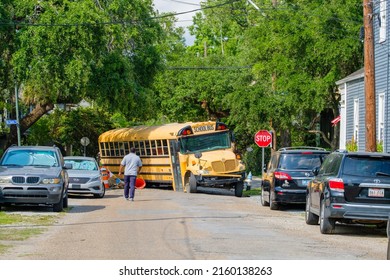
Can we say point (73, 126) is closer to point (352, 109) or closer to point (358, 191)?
point (352, 109)

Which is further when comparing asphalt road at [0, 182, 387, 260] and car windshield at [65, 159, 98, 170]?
car windshield at [65, 159, 98, 170]

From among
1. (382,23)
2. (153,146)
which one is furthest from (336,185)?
(153,146)

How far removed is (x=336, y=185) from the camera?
19.4 metres

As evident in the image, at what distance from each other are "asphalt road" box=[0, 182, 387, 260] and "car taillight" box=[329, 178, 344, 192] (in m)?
1.00

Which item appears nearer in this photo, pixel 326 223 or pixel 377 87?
pixel 326 223

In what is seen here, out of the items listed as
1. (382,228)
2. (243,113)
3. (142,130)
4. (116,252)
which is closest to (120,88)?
(142,130)

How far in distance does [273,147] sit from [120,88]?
543 inches

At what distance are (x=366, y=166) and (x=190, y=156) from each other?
67.1 feet

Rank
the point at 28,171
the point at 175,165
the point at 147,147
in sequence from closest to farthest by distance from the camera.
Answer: the point at 28,171 → the point at 175,165 → the point at 147,147

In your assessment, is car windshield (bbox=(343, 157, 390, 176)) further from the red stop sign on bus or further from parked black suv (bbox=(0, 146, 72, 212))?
the red stop sign on bus

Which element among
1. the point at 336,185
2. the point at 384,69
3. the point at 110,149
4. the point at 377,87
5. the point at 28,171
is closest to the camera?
the point at 336,185

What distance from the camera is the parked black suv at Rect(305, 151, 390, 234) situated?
62.9 ft

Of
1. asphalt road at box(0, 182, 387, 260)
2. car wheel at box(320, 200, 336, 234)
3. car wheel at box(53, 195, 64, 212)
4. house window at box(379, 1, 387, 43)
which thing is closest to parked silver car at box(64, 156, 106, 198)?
asphalt road at box(0, 182, 387, 260)

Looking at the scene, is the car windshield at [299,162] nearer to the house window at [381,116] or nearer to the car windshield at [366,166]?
the car windshield at [366,166]
